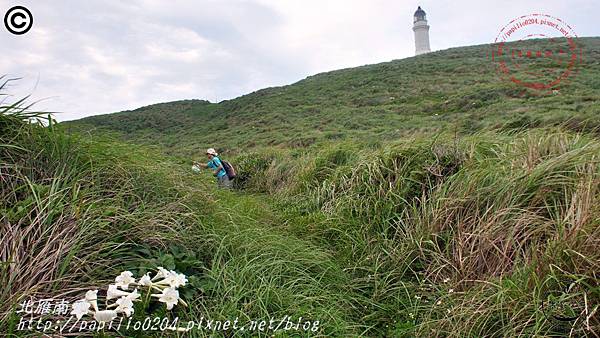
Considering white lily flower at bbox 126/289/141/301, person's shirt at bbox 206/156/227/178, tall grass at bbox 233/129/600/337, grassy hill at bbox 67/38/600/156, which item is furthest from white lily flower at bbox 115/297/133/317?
grassy hill at bbox 67/38/600/156

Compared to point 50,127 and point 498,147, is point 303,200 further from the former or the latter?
point 50,127

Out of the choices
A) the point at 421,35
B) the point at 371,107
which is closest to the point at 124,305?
the point at 371,107

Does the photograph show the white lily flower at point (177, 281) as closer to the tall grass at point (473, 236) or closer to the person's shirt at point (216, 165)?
the tall grass at point (473, 236)

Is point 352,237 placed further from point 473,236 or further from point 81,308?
point 81,308

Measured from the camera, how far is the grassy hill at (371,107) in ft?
45.6

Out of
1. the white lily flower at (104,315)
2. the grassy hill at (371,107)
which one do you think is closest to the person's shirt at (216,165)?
the grassy hill at (371,107)

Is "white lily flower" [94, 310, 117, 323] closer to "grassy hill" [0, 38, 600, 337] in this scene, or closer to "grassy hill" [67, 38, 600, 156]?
"grassy hill" [0, 38, 600, 337]

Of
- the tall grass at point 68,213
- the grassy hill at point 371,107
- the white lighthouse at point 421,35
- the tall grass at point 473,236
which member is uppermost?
the white lighthouse at point 421,35

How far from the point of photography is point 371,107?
21641mm

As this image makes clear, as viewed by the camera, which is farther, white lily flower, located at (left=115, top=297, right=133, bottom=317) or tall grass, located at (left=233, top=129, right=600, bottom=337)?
tall grass, located at (left=233, top=129, right=600, bottom=337)

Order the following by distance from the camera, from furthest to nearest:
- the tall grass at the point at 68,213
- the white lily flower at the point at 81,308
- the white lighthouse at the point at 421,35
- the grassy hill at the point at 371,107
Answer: the white lighthouse at the point at 421,35 < the grassy hill at the point at 371,107 < the tall grass at the point at 68,213 < the white lily flower at the point at 81,308

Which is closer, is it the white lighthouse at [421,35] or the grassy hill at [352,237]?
the grassy hill at [352,237]

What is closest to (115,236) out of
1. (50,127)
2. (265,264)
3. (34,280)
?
(34,280)

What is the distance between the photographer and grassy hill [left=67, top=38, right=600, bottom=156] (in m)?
13.9
